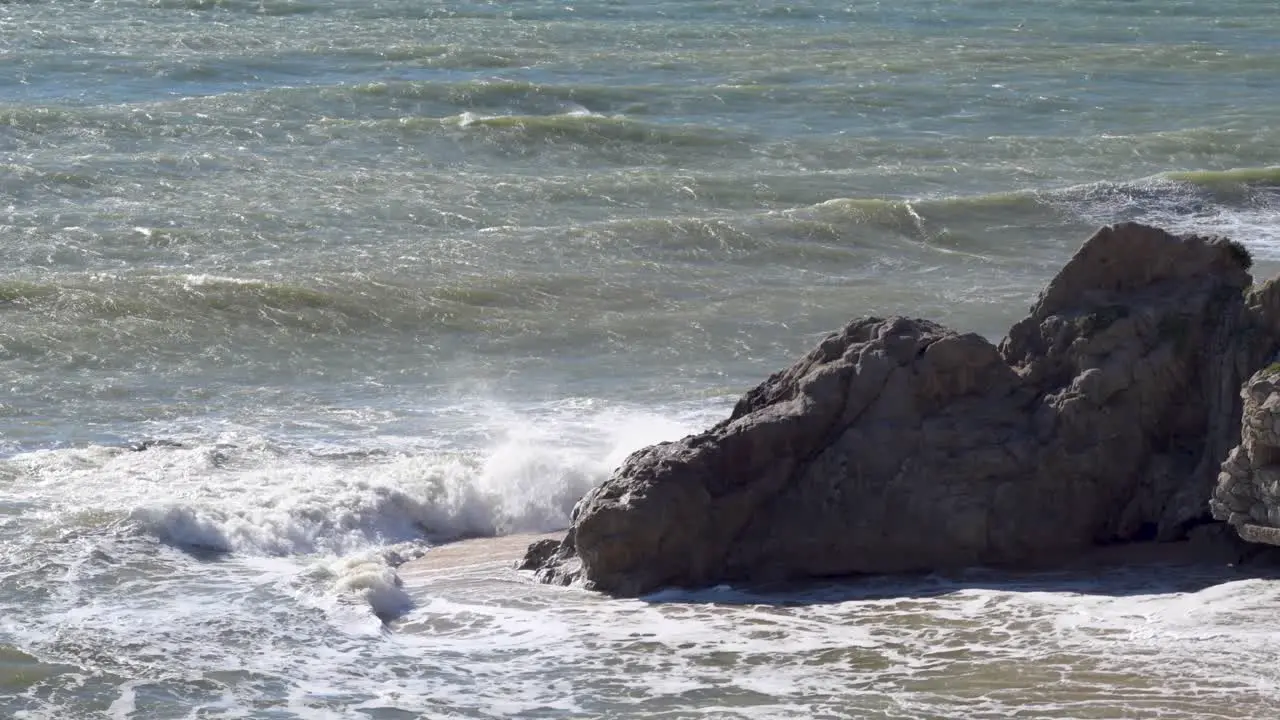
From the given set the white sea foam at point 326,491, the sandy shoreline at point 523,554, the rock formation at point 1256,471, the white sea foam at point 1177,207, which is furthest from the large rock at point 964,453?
the white sea foam at point 1177,207

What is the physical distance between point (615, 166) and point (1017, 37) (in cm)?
1520

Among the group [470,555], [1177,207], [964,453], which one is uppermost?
[964,453]

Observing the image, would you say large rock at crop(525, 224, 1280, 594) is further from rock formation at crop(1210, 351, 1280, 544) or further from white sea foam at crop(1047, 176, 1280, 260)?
white sea foam at crop(1047, 176, 1280, 260)

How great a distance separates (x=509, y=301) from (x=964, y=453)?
8.91 meters

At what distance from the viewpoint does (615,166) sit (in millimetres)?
24406

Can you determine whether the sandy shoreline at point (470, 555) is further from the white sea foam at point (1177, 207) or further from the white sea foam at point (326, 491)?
the white sea foam at point (1177, 207)

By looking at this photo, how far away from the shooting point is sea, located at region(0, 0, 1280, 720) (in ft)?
26.1

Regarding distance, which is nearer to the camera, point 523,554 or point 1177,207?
point 523,554

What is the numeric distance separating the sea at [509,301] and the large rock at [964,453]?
245 millimetres

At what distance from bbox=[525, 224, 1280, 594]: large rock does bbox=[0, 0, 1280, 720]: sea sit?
0.24 metres

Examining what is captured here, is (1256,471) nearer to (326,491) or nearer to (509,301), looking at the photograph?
(326,491)

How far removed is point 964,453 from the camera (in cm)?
895

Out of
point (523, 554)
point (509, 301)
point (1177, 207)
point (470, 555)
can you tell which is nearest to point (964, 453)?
point (523, 554)

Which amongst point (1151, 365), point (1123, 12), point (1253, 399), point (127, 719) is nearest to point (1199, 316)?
point (1151, 365)
